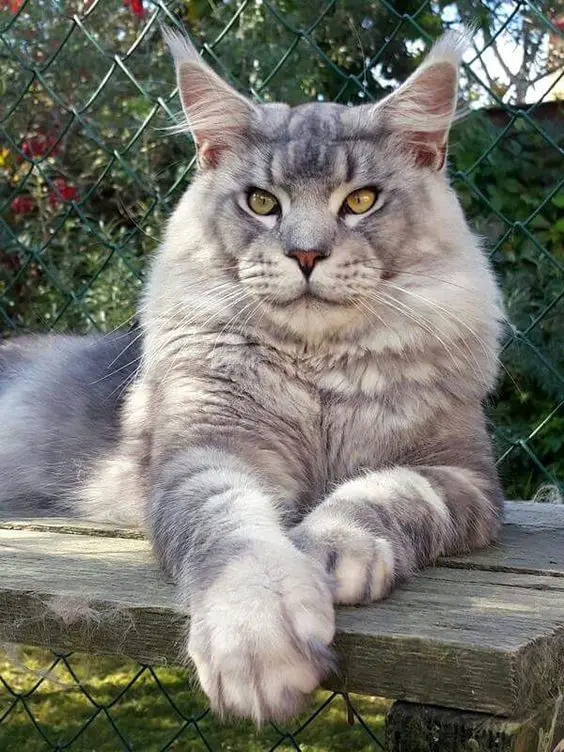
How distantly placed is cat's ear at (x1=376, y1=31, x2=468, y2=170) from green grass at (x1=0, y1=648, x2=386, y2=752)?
60.0 inches

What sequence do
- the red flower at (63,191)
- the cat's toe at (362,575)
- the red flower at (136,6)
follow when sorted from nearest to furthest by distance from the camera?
the cat's toe at (362,575)
the red flower at (136,6)
the red flower at (63,191)

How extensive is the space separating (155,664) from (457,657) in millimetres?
410

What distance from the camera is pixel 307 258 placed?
1.81 metres

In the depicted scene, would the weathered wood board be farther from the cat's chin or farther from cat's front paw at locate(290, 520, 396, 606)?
the cat's chin

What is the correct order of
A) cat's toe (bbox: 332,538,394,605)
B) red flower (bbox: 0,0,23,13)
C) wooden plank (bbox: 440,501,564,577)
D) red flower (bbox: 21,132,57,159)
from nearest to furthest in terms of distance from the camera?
cat's toe (bbox: 332,538,394,605) < wooden plank (bbox: 440,501,564,577) < red flower (bbox: 0,0,23,13) < red flower (bbox: 21,132,57,159)

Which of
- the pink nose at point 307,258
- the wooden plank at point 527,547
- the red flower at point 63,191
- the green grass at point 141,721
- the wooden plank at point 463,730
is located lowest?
the green grass at point 141,721

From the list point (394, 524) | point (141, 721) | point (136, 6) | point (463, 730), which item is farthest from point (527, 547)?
point (136, 6)

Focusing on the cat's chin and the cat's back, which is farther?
the cat's back

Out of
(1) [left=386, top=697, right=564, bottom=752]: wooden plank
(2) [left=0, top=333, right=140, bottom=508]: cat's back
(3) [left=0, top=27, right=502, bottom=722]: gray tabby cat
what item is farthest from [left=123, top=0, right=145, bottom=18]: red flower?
(1) [left=386, top=697, right=564, bottom=752]: wooden plank

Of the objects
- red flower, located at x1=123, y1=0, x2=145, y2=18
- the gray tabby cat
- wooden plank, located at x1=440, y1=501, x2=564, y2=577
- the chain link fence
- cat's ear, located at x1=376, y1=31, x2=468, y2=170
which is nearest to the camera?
wooden plank, located at x1=440, y1=501, x2=564, y2=577

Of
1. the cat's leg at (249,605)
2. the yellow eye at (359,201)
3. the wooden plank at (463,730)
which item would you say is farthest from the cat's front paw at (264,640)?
the yellow eye at (359,201)

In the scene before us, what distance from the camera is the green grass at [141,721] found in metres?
2.88

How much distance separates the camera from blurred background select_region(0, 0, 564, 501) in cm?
289

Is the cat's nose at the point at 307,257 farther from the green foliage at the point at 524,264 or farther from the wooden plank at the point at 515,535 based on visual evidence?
the green foliage at the point at 524,264
